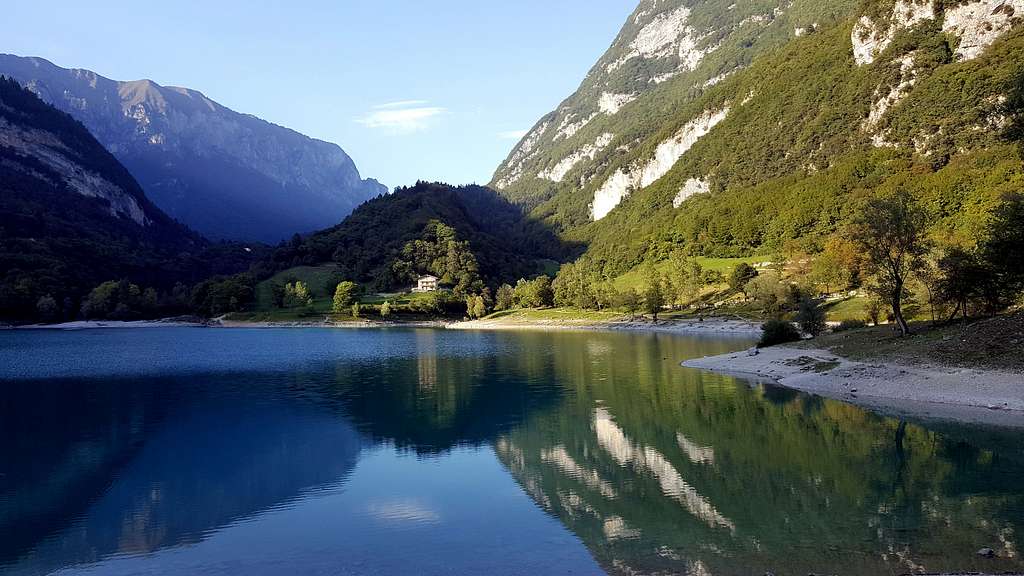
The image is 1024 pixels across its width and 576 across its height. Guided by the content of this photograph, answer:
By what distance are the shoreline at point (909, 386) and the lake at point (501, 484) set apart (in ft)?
6.79

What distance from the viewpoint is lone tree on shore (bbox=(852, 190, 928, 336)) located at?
47.2 metres

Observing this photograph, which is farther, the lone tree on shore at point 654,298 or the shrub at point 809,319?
the lone tree on shore at point 654,298

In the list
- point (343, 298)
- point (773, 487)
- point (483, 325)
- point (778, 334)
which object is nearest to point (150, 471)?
point (773, 487)

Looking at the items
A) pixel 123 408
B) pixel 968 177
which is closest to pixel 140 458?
pixel 123 408

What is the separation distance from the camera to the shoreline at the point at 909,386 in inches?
Result: 1196

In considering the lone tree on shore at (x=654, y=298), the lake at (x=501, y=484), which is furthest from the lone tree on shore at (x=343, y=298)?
the lake at (x=501, y=484)

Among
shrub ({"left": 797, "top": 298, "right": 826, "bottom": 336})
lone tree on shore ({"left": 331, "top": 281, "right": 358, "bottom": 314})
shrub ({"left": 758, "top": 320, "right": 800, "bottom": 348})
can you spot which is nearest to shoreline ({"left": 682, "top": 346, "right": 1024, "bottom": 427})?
shrub ({"left": 758, "top": 320, "right": 800, "bottom": 348})

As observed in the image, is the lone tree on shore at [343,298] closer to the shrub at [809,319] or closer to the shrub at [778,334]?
the shrub at [778,334]

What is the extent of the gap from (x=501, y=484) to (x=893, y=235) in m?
41.8

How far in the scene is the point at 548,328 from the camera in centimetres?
14262

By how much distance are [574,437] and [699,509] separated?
1215cm

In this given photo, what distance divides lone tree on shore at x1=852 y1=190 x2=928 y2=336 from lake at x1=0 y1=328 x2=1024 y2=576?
1534 centimetres

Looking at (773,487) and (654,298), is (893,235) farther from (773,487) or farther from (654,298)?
(654,298)

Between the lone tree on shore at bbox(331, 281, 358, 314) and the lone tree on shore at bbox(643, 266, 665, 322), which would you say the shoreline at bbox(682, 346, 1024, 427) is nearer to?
the lone tree on shore at bbox(643, 266, 665, 322)
